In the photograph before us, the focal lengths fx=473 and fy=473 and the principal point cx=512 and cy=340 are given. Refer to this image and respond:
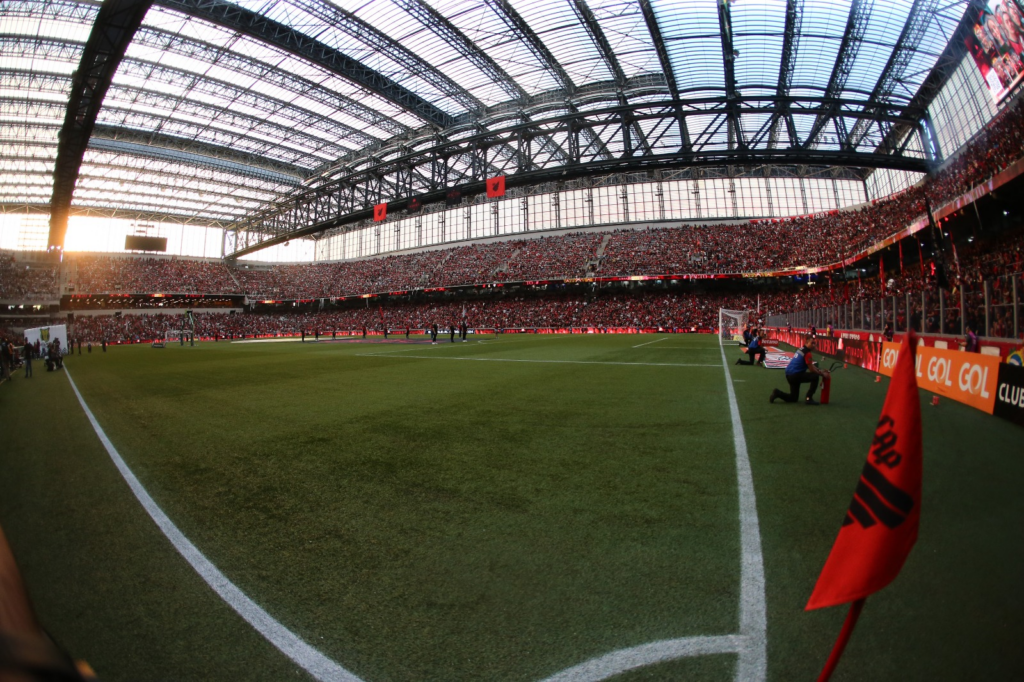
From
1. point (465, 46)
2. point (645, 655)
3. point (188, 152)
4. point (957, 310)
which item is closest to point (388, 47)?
point (465, 46)

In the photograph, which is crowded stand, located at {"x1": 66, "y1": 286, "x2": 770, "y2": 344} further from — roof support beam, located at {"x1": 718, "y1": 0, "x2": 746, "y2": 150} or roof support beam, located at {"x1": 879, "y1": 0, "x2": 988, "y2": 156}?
roof support beam, located at {"x1": 718, "y1": 0, "x2": 746, "y2": 150}

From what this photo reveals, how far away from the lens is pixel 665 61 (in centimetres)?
2502

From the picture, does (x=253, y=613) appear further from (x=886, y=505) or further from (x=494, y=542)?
(x=886, y=505)

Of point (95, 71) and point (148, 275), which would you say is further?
point (148, 275)

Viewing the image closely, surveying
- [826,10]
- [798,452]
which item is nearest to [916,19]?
[826,10]

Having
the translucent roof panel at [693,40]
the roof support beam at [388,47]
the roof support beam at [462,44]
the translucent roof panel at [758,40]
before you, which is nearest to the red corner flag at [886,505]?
the translucent roof panel at [693,40]

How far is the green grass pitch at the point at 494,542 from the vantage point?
2443 millimetres

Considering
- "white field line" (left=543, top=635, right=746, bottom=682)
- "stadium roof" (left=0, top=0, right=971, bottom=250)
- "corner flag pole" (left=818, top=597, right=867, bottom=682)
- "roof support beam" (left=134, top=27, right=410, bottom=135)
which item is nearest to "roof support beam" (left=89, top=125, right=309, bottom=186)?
"stadium roof" (left=0, top=0, right=971, bottom=250)

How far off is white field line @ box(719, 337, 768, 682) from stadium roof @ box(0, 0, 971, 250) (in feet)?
61.1

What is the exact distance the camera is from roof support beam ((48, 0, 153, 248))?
58.4ft

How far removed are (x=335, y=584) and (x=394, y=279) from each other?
66.6 meters

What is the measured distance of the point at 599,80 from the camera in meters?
28.4

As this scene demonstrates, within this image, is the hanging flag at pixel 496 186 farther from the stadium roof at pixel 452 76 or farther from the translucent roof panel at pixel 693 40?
the translucent roof panel at pixel 693 40

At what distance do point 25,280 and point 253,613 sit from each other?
273ft
